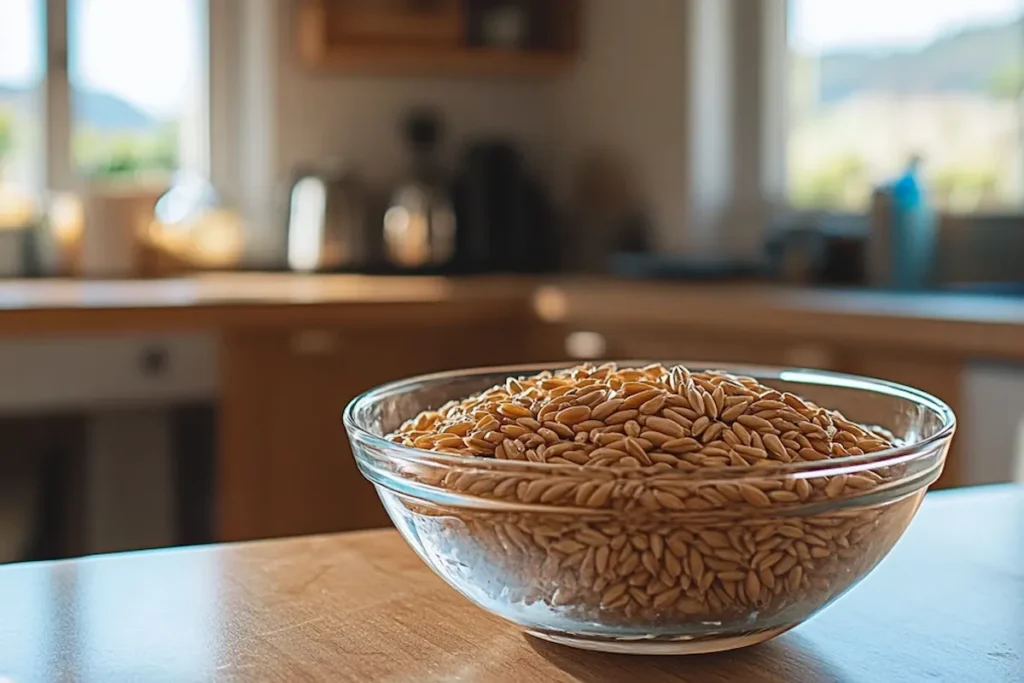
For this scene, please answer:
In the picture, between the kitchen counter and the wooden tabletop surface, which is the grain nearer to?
the wooden tabletop surface

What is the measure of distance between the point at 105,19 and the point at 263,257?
70cm

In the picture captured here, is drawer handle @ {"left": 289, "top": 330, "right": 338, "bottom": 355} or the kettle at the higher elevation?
the kettle

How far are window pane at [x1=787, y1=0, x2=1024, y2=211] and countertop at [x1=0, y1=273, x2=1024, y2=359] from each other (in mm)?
361

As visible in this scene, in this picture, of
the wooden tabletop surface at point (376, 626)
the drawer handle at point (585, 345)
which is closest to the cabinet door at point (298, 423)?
the drawer handle at point (585, 345)

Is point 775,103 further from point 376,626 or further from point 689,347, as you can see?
point 376,626

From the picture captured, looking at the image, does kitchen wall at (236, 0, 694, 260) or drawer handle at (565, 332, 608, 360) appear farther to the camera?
kitchen wall at (236, 0, 694, 260)

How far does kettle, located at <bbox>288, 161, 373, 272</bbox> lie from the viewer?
10.4ft

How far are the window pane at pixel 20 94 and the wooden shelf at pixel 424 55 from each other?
643mm

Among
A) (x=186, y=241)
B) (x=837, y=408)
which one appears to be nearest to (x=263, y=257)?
(x=186, y=241)

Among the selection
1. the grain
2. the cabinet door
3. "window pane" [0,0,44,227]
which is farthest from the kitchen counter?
the grain

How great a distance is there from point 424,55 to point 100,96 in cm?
82

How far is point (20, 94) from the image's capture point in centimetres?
323

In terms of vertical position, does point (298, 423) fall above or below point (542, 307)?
below

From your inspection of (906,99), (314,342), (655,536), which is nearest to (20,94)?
(314,342)
